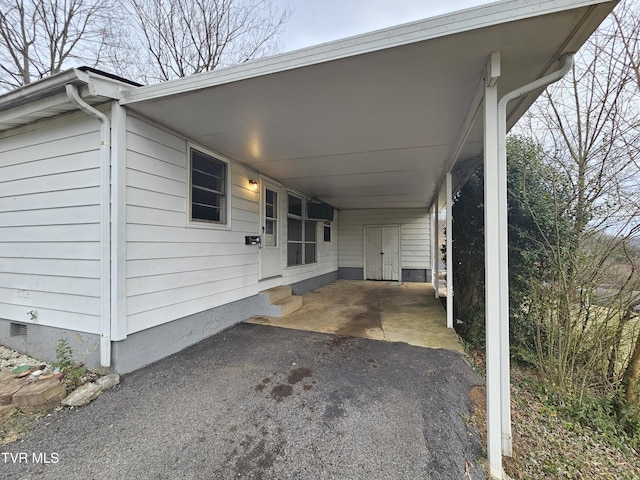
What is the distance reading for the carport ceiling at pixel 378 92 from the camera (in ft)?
5.25

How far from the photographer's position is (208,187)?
155 inches

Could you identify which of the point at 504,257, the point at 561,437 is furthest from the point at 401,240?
the point at 504,257

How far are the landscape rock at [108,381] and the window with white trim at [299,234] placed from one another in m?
3.84

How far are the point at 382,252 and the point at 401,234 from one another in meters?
0.89

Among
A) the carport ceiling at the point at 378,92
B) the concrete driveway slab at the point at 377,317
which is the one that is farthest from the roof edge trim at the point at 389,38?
the concrete driveway slab at the point at 377,317

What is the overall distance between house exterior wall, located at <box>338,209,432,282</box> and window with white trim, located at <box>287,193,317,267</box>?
7.60 feet

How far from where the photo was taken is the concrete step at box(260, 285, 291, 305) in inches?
187

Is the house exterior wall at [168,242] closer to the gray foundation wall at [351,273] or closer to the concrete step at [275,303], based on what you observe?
the concrete step at [275,303]

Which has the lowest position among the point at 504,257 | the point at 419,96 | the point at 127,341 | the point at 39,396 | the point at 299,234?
the point at 39,396

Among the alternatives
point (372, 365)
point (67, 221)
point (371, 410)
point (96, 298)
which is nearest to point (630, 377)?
point (372, 365)

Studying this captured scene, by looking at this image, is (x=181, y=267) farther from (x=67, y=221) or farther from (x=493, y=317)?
(x=493, y=317)

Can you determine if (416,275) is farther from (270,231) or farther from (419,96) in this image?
(419,96)

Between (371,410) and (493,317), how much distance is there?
1.17 meters

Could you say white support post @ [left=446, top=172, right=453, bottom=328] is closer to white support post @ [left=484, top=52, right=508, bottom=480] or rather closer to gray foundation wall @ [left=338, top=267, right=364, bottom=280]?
white support post @ [left=484, top=52, right=508, bottom=480]
